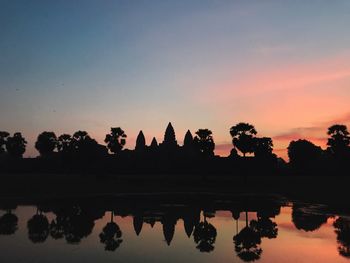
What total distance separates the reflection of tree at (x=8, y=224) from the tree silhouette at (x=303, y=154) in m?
88.7

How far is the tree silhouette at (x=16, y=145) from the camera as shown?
384ft

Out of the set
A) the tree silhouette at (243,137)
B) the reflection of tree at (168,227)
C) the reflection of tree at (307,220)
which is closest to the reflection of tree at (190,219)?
the reflection of tree at (168,227)

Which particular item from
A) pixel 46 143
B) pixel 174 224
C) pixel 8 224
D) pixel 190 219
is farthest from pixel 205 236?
pixel 46 143

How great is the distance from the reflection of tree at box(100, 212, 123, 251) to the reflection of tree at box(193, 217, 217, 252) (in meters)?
4.21

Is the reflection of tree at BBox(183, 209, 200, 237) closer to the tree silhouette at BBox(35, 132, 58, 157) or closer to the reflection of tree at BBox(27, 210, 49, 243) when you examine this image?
the reflection of tree at BBox(27, 210, 49, 243)

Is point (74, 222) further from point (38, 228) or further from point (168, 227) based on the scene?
point (168, 227)

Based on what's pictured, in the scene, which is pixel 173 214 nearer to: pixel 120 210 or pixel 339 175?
pixel 120 210

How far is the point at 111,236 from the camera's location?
2141 centimetres

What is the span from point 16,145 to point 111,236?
107 meters

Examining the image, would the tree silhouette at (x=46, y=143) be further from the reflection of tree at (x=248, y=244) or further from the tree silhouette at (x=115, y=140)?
the reflection of tree at (x=248, y=244)

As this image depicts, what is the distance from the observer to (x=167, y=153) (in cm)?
11856

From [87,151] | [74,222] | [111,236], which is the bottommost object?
[111,236]

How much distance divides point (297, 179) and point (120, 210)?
5672 centimetres

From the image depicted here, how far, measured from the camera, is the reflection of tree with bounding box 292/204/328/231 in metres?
26.2
